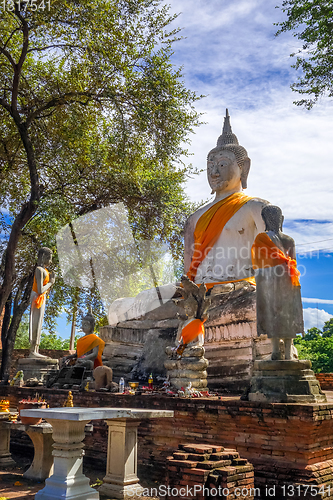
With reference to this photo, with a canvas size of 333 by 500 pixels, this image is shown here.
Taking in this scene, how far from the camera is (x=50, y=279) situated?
33.2 feet

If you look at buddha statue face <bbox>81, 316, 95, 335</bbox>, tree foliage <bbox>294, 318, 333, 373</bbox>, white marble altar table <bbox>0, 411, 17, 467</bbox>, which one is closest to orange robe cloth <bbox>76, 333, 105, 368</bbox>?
buddha statue face <bbox>81, 316, 95, 335</bbox>

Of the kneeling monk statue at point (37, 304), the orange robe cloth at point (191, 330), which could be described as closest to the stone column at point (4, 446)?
the kneeling monk statue at point (37, 304)

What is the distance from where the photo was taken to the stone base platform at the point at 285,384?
510 centimetres

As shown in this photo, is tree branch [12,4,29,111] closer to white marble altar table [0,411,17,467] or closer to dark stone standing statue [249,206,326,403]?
white marble altar table [0,411,17,467]

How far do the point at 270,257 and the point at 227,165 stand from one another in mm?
5020

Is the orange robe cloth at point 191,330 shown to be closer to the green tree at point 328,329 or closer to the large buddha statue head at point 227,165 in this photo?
the large buddha statue head at point 227,165

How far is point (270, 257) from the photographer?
18.1 ft

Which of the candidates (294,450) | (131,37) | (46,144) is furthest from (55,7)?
(294,450)

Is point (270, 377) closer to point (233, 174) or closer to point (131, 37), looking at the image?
point (233, 174)

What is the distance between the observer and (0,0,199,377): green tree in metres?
Answer: 11.2

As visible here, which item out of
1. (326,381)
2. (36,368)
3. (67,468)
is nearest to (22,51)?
(36,368)

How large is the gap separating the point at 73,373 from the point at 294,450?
4.68 m

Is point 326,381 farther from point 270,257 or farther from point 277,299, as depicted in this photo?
point 270,257

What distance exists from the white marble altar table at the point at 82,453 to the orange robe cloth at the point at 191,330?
1661 millimetres
